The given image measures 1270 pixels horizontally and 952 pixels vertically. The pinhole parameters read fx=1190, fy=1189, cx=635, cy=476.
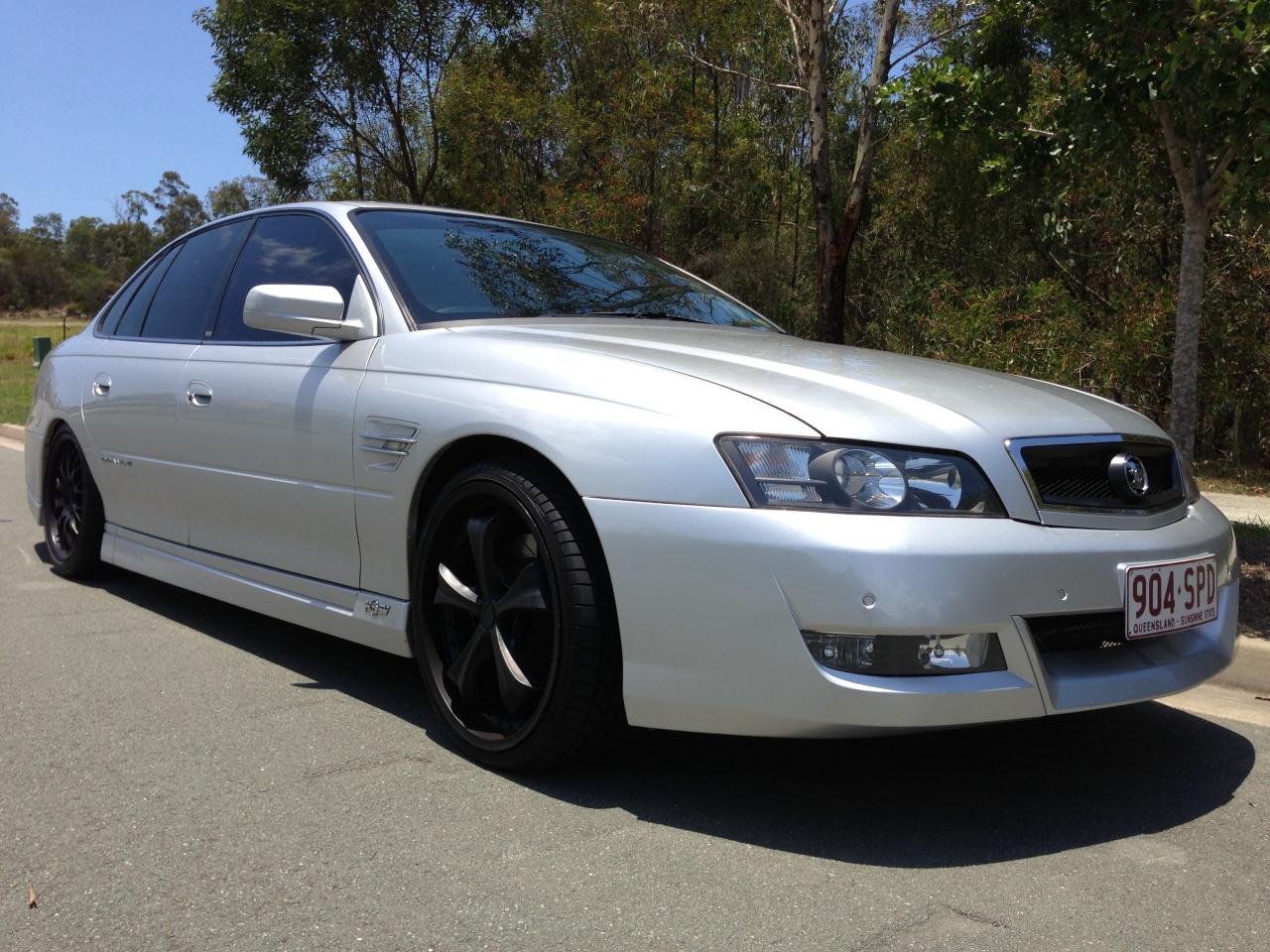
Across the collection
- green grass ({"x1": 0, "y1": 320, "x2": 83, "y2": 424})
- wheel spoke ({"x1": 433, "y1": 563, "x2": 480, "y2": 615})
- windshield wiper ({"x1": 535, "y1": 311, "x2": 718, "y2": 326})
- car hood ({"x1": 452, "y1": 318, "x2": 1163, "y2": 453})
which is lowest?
green grass ({"x1": 0, "y1": 320, "x2": 83, "y2": 424})

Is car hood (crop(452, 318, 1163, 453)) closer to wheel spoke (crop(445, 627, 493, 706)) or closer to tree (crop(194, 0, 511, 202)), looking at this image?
wheel spoke (crop(445, 627, 493, 706))

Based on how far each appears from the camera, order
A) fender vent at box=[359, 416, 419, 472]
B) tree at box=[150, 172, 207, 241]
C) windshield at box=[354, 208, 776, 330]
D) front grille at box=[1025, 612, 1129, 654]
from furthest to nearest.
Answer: tree at box=[150, 172, 207, 241]
windshield at box=[354, 208, 776, 330]
fender vent at box=[359, 416, 419, 472]
front grille at box=[1025, 612, 1129, 654]

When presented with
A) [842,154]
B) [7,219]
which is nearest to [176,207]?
[7,219]

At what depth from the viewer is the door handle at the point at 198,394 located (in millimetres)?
4070

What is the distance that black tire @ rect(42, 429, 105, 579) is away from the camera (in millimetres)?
5078

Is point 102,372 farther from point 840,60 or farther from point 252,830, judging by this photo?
point 840,60

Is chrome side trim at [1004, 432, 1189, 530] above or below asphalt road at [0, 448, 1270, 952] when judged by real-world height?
above

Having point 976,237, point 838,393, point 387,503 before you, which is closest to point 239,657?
point 387,503

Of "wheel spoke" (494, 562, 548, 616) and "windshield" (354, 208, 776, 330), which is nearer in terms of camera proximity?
"wheel spoke" (494, 562, 548, 616)

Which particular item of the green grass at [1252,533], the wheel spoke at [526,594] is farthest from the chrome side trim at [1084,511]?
the green grass at [1252,533]

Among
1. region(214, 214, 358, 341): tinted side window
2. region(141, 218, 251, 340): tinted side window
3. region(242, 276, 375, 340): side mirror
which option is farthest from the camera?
region(141, 218, 251, 340): tinted side window

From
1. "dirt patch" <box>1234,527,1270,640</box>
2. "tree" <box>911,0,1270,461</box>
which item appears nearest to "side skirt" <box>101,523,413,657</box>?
"dirt patch" <box>1234,527,1270,640</box>

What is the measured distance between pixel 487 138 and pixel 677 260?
3867mm

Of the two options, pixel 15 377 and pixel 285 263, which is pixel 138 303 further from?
pixel 15 377
